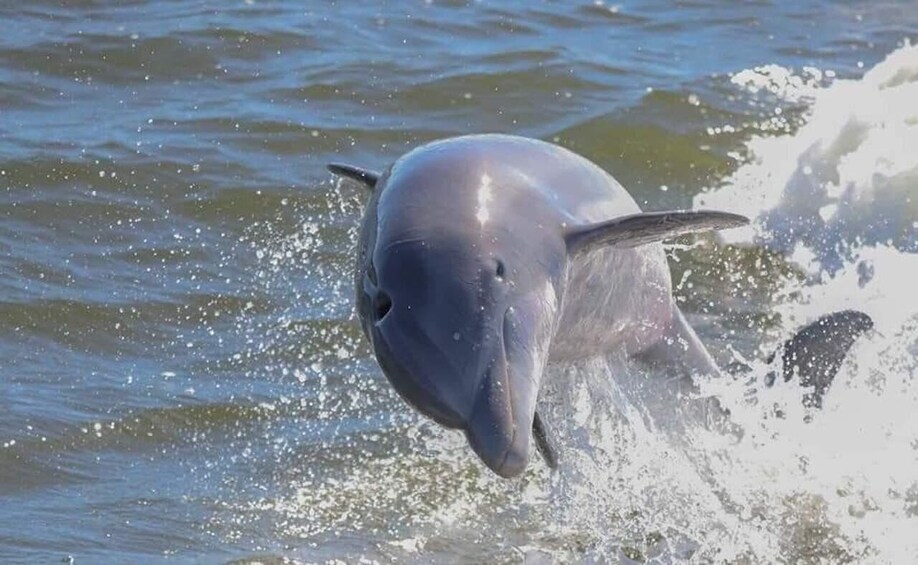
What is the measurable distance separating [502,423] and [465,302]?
0.38 metres

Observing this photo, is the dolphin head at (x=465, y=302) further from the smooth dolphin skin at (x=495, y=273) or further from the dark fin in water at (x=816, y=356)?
the dark fin in water at (x=816, y=356)

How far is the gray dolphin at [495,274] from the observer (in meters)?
4.34

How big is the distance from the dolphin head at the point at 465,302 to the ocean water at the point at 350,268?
3.71ft

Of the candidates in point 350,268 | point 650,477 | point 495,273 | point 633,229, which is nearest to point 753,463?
point 650,477

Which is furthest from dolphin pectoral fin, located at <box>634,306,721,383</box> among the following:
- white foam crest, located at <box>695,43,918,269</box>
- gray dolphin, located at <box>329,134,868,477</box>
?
white foam crest, located at <box>695,43,918,269</box>

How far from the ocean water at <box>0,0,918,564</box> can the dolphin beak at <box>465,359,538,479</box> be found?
158 cm

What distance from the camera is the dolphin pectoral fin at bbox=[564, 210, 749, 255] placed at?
4957mm

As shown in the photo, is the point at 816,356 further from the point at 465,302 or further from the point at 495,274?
the point at 465,302

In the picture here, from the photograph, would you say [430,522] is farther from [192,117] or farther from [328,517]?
[192,117]

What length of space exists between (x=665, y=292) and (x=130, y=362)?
261 centimetres

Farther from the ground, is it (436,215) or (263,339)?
(436,215)

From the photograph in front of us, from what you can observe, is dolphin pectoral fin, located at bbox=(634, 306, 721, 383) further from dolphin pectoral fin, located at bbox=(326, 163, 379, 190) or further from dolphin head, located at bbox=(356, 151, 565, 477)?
dolphin head, located at bbox=(356, 151, 565, 477)

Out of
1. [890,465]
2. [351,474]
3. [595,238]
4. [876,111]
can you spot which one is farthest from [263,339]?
[876,111]

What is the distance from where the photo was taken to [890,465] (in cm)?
671
